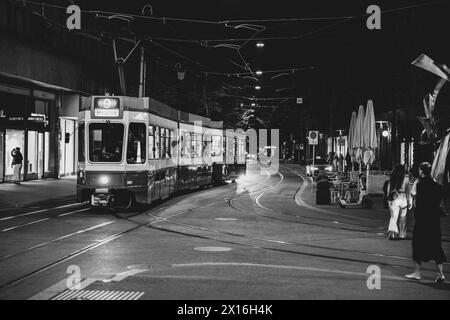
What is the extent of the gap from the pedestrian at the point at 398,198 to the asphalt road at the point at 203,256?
39cm

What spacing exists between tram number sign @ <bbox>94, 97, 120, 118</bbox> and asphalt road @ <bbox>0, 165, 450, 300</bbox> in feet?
9.23

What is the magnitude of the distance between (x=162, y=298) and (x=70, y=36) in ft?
100

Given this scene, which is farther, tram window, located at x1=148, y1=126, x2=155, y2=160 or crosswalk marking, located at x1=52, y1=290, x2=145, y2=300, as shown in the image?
tram window, located at x1=148, y1=126, x2=155, y2=160

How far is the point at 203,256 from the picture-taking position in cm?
1170

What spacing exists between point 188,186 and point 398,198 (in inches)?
566

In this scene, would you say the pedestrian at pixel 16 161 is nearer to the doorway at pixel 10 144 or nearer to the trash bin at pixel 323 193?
the doorway at pixel 10 144

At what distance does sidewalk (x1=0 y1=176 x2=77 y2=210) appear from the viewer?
23.5 m

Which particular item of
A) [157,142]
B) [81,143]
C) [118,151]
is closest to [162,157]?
[157,142]

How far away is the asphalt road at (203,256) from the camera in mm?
8742

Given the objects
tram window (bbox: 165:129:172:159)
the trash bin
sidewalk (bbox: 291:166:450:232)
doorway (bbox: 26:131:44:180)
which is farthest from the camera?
doorway (bbox: 26:131:44:180)

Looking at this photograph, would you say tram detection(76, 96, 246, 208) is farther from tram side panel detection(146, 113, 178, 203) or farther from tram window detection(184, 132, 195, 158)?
tram window detection(184, 132, 195, 158)

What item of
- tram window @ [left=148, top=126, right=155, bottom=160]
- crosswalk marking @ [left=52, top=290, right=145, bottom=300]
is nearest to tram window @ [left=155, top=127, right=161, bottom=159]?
tram window @ [left=148, top=126, right=155, bottom=160]

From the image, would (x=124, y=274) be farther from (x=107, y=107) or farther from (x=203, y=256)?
(x=107, y=107)

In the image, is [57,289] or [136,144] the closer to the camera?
[57,289]
